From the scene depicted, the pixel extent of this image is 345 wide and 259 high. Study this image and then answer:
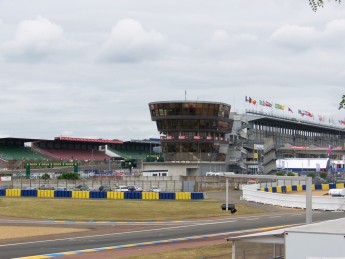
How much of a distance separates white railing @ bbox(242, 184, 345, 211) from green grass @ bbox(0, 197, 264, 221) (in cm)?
460

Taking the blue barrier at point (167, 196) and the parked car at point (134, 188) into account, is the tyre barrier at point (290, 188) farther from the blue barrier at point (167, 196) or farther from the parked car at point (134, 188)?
the parked car at point (134, 188)

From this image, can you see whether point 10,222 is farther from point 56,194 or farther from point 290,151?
point 290,151

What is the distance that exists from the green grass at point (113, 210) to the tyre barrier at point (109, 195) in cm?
447

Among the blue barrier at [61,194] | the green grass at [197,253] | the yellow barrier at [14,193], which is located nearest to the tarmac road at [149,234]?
the green grass at [197,253]

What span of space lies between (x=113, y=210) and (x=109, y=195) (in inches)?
731

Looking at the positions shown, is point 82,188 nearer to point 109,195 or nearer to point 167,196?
point 109,195

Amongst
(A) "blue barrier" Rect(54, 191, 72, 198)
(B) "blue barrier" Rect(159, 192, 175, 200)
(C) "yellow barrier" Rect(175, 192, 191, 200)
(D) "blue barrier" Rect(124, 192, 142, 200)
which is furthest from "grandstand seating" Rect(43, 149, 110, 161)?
(C) "yellow barrier" Rect(175, 192, 191, 200)

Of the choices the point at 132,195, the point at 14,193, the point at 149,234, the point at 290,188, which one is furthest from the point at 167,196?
the point at 149,234

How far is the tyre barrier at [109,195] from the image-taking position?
7919 centimetres

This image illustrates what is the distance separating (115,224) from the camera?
50.8 metres

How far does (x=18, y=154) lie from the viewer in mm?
175750

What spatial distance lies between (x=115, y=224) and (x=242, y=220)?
12.0m

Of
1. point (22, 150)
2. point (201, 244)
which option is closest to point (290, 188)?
point (201, 244)

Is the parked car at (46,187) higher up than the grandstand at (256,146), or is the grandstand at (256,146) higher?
the grandstand at (256,146)
